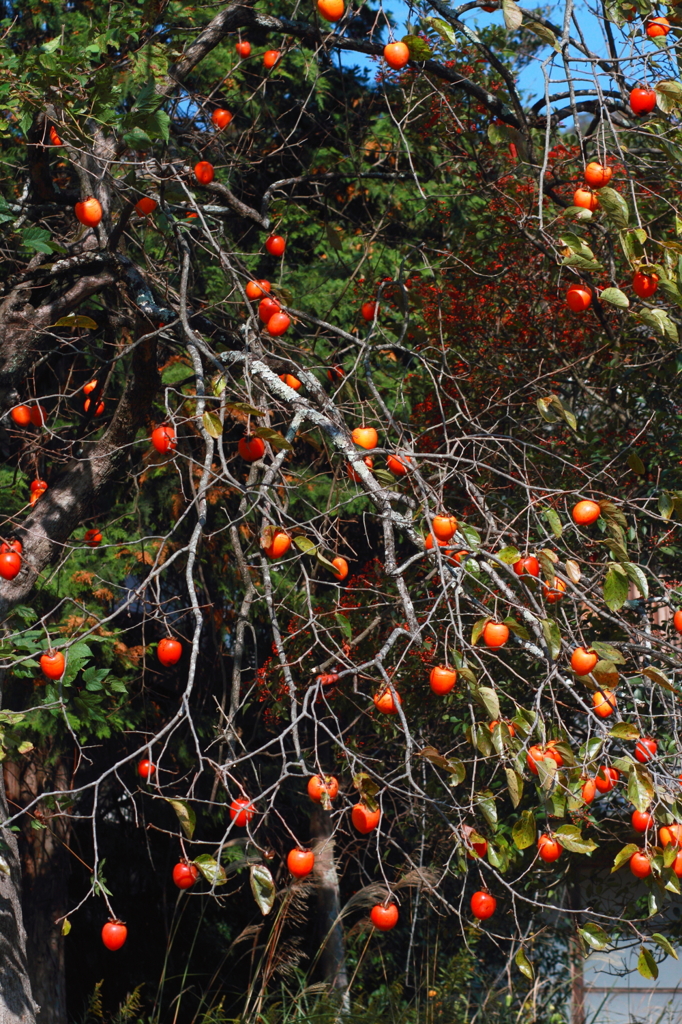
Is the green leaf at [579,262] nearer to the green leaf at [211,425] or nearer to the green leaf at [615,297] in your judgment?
the green leaf at [615,297]

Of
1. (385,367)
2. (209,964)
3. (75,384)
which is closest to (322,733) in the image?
(209,964)

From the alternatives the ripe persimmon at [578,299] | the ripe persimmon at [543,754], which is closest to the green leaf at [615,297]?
the ripe persimmon at [578,299]

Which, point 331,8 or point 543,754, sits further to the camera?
point 331,8

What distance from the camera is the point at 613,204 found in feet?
7.25

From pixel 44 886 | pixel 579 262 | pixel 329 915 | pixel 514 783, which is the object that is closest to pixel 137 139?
pixel 579 262

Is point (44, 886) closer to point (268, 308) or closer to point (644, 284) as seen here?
point (268, 308)

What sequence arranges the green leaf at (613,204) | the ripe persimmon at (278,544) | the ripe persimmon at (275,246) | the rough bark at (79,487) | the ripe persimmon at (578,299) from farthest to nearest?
the ripe persimmon at (275,246) → the rough bark at (79,487) → the ripe persimmon at (578,299) → the ripe persimmon at (278,544) → the green leaf at (613,204)

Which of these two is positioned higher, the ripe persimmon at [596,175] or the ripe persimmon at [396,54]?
the ripe persimmon at [396,54]

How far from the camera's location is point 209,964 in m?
5.39

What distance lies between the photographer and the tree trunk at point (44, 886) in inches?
172

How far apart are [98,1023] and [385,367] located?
3.99 meters

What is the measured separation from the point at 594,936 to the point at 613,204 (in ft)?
5.78

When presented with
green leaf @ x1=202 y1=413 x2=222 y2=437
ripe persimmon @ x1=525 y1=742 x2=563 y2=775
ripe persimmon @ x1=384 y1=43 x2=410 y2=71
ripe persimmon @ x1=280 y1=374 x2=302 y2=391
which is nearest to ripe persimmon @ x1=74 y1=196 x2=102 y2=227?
ripe persimmon @ x1=280 y1=374 x2=302 y2=391

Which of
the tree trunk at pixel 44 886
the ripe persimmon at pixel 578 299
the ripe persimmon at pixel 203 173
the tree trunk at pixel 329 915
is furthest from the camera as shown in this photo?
the tree trunk at pixel 329 915
